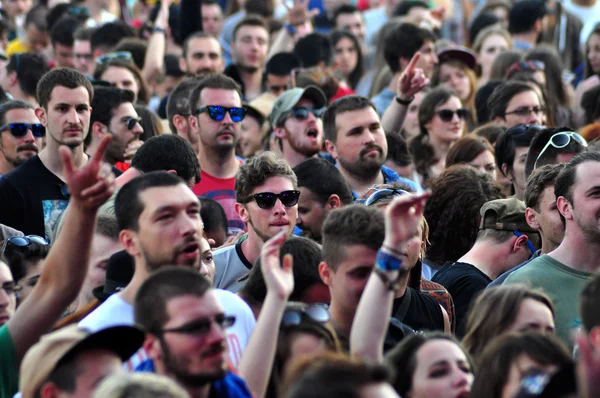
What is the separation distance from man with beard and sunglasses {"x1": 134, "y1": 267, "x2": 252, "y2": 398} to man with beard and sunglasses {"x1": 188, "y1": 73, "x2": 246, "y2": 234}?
351 centimetres

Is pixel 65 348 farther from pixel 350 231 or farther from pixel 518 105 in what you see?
pixel 518 105

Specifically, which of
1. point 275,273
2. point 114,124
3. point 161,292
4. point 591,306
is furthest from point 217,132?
point 591,306

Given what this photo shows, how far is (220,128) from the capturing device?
847cm

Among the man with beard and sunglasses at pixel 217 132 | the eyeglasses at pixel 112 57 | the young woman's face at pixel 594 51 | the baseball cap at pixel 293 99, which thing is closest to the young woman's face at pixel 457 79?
the young woman's face at pixel 594 51

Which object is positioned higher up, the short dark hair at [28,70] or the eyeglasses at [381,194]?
the short dark hair at [28,70]

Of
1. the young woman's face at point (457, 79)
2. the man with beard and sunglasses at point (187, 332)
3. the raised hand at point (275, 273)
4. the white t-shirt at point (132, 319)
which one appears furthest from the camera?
the young woman's face at point (457, 79)

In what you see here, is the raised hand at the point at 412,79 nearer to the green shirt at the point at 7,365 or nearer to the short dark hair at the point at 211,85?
the short dark hair at the point at 211,85

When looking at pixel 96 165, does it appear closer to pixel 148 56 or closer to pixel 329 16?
pixel 148 56

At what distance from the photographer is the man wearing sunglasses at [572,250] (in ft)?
20.0

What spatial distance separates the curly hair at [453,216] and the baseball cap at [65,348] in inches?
135

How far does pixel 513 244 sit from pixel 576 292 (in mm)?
1105

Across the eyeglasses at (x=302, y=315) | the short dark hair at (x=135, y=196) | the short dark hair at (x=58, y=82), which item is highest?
the short dark hair at (x=58, y=82)

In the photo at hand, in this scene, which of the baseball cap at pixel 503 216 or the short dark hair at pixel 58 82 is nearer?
the baseball cap at pixel 503 216

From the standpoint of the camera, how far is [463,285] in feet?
22.2
